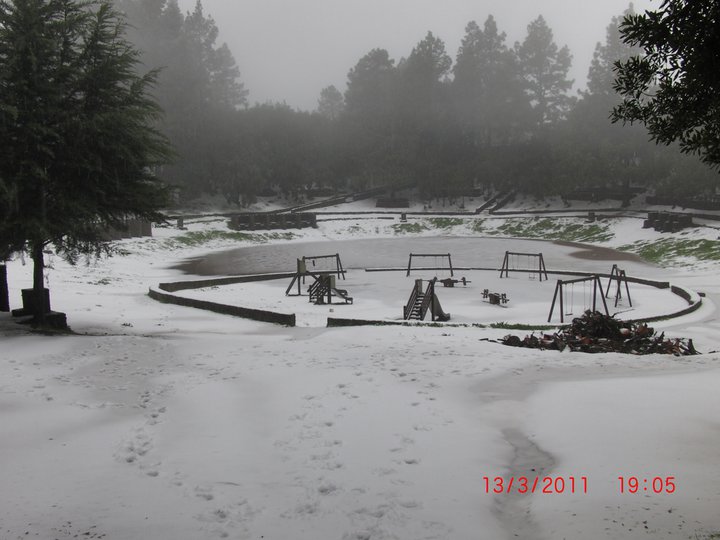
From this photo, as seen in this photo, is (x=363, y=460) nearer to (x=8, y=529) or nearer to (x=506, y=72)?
(x=8, y=529)

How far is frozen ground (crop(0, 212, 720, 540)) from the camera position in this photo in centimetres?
558

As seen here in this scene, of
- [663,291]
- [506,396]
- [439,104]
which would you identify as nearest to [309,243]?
[663,291]

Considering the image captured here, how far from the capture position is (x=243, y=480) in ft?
21.1

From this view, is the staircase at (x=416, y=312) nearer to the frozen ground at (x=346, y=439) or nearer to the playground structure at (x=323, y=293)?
the playground structure at (x=323, y=293)

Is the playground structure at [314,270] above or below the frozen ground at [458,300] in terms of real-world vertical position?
above

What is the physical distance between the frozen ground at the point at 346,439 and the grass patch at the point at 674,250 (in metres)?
31.0

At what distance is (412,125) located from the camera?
8662 cm

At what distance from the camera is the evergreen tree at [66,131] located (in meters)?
14.2

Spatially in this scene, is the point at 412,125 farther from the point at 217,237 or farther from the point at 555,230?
the point at 217,237

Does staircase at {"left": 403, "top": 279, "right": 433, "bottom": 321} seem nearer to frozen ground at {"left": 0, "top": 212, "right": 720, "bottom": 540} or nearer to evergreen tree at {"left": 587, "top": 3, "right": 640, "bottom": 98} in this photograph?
frozen ground at {"left": 0, "top": 212, "right": 720, "bottom": 540}

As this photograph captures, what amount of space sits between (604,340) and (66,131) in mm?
13583

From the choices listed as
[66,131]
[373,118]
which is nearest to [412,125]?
[373,118]

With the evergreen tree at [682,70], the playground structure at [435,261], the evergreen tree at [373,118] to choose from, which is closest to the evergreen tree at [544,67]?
the evergreen tree at [373,118]
